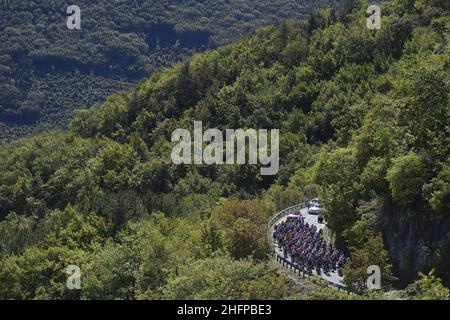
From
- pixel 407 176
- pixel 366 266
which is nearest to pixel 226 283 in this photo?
pixel 366 266

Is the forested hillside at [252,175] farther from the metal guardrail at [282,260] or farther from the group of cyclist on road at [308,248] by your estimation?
the group of cyclist on road at [308,248]

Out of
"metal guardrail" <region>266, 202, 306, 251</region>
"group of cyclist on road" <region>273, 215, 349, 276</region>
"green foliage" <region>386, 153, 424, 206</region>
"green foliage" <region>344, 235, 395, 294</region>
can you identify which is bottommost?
"metal guardrail" <region>266, 202, 306, 251</region>

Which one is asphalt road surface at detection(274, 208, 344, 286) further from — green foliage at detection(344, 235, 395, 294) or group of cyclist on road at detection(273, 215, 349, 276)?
green foliage at detection(344, 235, 395, 294)

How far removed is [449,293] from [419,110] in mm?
16977

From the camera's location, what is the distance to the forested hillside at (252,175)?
48000 mm

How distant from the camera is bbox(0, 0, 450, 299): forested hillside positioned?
157 ft

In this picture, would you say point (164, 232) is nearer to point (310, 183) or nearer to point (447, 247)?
point (310, 183)

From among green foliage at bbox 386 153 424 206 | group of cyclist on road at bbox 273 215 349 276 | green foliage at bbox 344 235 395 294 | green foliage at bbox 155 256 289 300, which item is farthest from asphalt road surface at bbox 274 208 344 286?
green foliage at bbox 386 153 424 206

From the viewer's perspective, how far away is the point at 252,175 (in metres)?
108

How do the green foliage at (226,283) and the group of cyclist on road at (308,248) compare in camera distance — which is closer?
the green foliage at (226,283)

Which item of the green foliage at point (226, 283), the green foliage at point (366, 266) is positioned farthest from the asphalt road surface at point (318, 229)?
the green foliage at point (226, 283)

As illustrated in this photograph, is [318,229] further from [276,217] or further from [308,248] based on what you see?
[308,248]

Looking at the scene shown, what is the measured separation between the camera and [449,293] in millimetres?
37375
